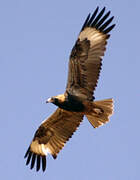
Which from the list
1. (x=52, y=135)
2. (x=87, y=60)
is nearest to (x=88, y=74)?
(x=87, y=60)

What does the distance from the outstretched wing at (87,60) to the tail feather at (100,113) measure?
0.24m

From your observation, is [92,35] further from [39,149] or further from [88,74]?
[39,149]

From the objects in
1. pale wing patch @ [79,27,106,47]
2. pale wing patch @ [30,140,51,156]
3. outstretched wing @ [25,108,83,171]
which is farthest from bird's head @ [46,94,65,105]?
pale wing patch @ [30,140,51,156]

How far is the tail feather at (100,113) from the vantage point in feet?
36.9

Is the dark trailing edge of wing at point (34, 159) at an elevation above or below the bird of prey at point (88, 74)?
below

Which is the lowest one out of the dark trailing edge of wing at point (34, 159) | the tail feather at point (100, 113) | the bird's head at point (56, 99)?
the dark trailing edge of wing at point (34, 159)

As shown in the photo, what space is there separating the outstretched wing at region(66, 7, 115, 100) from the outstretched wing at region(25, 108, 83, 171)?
778 mm

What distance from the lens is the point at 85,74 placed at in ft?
36.8

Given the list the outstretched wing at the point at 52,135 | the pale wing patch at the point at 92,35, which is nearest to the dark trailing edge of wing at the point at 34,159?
the outstretched wing at the point at 52,135

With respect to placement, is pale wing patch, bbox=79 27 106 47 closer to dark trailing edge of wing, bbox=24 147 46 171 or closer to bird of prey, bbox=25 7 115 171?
bird of prey, bbox=25 7 115 171

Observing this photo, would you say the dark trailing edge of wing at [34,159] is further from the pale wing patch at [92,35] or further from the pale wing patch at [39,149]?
the pale wing patch at [92,35]

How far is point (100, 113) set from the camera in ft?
37.4

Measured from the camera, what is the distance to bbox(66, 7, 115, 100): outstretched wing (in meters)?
11.1

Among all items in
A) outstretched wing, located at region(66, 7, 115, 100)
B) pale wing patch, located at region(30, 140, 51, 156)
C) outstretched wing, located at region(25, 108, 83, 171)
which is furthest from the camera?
pale wing patch, located at region(30, 140, 51, 156)
